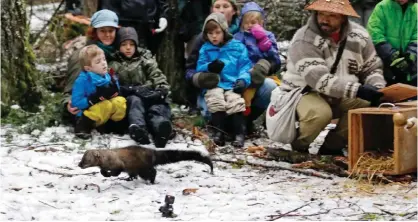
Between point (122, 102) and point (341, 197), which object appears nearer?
point (341, 197)

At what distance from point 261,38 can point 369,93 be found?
179 centimetres

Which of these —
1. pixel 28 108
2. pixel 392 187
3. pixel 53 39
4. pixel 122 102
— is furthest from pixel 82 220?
pixel 53 39

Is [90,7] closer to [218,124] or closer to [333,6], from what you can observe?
[218,124]

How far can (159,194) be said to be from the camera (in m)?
5.08

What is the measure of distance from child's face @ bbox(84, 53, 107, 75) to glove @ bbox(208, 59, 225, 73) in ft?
3.09

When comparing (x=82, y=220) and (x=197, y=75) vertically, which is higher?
(x=197, y=75)

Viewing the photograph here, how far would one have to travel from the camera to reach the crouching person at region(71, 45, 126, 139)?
6.77 metres

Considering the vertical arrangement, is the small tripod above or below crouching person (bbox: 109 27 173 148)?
below

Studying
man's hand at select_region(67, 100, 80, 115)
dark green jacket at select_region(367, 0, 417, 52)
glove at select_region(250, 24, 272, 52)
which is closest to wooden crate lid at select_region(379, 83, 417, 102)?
dark green jacket at select_region(367, 0, 417, 52)

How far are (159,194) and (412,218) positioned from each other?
5.32ft

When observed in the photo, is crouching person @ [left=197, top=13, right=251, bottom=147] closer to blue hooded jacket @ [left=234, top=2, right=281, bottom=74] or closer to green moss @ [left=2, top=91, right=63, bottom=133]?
blue hooded jacket @ [left=234, top=2, right=281, bottom=74]

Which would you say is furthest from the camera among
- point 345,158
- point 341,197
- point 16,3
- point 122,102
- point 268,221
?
point 16,3

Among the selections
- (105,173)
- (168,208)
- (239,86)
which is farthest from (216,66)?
(168,208)

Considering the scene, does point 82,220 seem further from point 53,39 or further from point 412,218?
point 53,39
